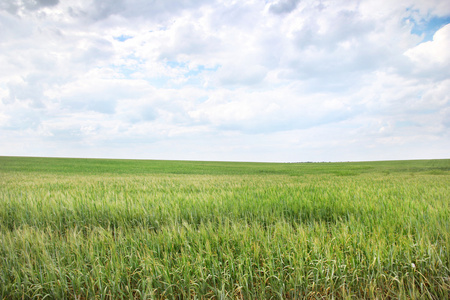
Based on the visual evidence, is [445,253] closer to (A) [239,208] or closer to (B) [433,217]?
(B) [433,217]

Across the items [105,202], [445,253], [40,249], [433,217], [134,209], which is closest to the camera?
[445,253]

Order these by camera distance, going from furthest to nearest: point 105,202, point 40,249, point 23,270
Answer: point 105,202 → point 40,249 → point 23,270

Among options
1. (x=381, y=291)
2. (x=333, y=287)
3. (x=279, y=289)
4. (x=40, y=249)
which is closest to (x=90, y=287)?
(x=40, y=249)

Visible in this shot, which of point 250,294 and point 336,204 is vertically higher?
point 336,204

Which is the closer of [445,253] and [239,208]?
[445,253]

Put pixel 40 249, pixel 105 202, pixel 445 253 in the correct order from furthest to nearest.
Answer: pixel 105 202 < pixel 40 249 < pixel 445 253

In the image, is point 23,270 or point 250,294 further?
point 23,270

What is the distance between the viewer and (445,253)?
8.53 ft

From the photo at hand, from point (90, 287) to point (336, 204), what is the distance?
4.35m

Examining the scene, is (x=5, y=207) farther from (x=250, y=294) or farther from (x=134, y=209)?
(x=250, y=294)

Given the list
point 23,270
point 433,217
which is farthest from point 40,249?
point 433,217

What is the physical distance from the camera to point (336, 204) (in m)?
4.83

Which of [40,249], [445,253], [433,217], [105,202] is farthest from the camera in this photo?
[105,202]

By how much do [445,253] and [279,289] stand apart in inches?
76.6
